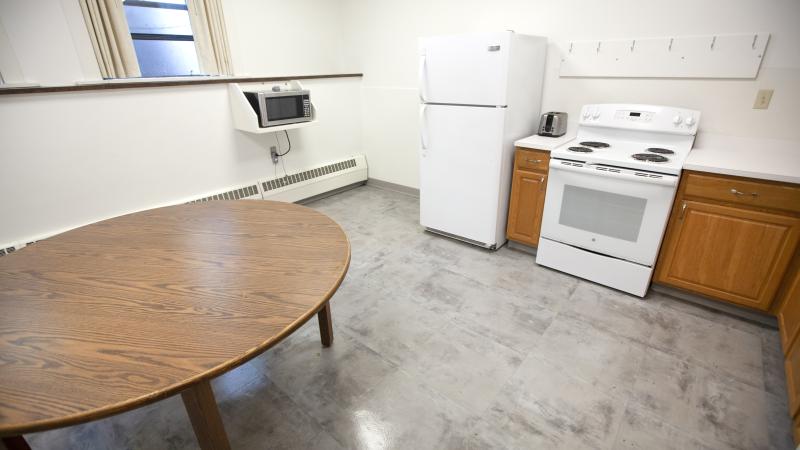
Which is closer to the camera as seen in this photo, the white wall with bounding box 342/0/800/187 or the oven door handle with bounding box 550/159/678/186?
the oven door handle with bounding box 550/159/678/186

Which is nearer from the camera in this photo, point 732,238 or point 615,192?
point 732,238

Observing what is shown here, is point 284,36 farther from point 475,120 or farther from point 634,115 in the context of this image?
point 634,115

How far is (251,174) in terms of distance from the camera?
3.49 metres

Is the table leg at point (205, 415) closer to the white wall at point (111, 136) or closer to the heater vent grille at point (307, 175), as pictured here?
the white wall at point (111, 136)

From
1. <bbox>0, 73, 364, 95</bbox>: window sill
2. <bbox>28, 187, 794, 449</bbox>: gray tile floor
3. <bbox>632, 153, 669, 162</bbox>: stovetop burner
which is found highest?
<bbox>0, 73, 364, 95</bbox>: window sill

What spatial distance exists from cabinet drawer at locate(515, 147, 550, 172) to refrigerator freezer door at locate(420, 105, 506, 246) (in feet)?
0.56

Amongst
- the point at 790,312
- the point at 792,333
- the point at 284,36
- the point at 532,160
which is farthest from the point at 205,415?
the point at 284,36

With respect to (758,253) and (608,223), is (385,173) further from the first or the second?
(758,253)

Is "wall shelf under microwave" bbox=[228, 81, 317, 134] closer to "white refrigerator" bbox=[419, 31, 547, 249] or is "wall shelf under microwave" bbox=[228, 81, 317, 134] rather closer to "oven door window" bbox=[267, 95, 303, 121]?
"oven door window" bbox=[267, 95, 303, 121]

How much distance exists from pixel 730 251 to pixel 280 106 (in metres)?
3.32

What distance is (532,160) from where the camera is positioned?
260cm

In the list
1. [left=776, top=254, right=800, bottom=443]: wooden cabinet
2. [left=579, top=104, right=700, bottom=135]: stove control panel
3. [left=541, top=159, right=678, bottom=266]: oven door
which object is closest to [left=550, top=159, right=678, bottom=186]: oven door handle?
[left=541, top=159, right=678, bottom=266]: oven door

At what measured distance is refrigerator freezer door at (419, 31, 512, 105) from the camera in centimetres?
238

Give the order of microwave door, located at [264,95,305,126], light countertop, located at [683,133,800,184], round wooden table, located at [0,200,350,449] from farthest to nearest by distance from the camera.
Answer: microwave door, located at [264,95,305,126] < light countertop, located at [683,133,800,184] < round wooden table, located at [0,200,350,449]
